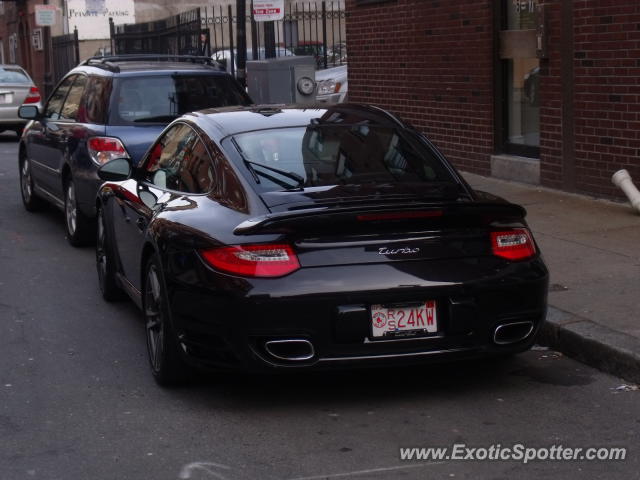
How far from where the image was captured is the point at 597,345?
6.67m

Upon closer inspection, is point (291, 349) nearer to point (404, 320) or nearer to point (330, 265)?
point (330, 265)

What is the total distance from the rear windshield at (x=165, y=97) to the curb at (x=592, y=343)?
4.81 meters

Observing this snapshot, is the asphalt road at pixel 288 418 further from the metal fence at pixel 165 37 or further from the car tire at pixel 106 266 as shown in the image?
the metal fence at pixel 165 37

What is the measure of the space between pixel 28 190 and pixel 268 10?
12.7 feet

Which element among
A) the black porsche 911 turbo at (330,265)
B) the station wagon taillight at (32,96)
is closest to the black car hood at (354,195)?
the black porsche 911 turbo at (330,265)

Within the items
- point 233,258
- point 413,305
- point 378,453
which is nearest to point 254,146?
point 233,258

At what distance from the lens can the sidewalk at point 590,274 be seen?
6.70 metres

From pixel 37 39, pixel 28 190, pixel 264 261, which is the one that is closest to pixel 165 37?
pixel 28 190

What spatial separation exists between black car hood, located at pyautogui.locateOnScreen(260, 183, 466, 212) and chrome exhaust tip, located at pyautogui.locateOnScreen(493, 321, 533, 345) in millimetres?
717

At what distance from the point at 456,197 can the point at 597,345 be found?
1265mm

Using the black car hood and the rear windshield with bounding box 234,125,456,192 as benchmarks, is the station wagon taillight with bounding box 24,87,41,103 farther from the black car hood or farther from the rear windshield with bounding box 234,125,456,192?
the black car hood

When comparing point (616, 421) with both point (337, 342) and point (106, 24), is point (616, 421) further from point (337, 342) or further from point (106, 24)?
point (106, 24)

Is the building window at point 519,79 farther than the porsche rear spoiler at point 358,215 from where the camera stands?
Yes

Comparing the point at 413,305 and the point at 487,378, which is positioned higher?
the point at 413,305
